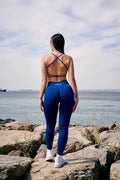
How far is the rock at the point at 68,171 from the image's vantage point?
3.49m

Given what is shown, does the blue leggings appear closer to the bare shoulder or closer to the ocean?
the bare shoulder

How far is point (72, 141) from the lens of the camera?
18.8ft

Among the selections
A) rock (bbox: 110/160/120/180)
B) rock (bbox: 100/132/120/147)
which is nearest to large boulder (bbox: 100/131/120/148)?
rock (bbox: 100/132/120/147)

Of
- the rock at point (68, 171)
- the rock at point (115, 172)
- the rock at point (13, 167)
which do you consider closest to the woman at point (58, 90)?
the rock at point (68, 171)

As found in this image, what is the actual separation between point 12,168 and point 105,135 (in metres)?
3.42

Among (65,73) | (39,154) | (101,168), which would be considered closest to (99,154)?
(101,168)

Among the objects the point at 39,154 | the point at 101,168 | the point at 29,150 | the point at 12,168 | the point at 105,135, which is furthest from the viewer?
the point at 105,135

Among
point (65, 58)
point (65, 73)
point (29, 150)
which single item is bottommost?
point (29, 150)

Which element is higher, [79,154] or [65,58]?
[65,58]

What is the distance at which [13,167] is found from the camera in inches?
143

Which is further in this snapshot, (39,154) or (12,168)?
(39,154)

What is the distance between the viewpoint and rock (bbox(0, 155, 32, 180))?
3524mm

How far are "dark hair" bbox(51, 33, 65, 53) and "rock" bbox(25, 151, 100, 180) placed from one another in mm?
2261

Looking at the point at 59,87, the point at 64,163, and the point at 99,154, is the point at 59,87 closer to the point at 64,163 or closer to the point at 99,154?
the point at 64,163
